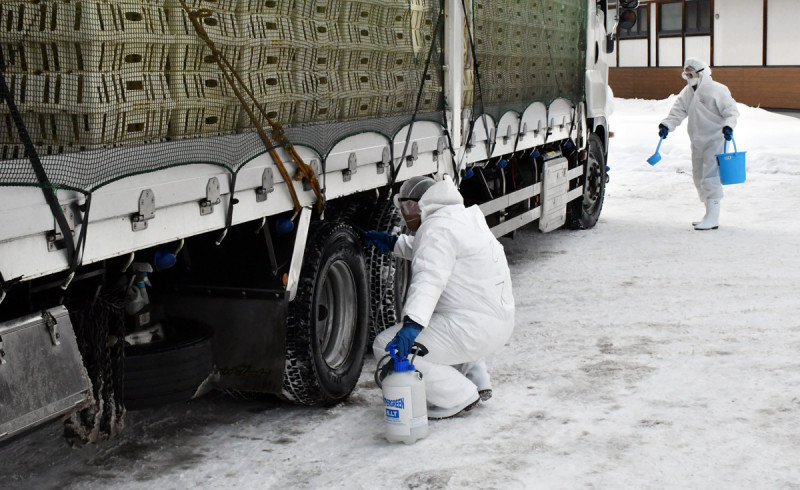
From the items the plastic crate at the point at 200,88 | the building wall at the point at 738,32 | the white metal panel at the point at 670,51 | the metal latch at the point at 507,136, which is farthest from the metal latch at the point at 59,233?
the white metal panel at the point at 670,51

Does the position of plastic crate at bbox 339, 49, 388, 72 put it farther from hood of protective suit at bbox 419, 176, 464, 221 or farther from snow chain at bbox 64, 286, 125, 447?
snow chain at bbox 64, 286, 125, 447

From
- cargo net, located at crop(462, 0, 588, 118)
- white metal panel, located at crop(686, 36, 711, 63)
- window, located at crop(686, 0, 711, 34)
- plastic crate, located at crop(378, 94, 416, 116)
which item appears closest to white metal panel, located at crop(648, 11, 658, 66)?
window, located at crop(686, 0, 711, 34)

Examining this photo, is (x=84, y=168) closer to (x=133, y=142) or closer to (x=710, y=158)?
(x=133, y=142)

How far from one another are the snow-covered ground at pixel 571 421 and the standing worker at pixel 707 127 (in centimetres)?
244

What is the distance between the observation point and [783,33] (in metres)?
27.3

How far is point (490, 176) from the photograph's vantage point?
28.1ft

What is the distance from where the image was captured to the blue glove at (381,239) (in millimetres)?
6039

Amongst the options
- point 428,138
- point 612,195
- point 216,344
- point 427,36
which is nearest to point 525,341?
point 428,138

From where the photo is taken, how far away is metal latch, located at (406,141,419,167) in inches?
247

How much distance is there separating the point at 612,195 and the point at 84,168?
11363mm

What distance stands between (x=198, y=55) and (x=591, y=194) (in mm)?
7862

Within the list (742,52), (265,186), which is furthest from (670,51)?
(265,186)

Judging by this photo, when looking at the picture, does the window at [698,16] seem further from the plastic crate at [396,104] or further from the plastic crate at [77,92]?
the plastic crate at [77,92]

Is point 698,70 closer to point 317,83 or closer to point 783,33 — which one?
point 317,83
